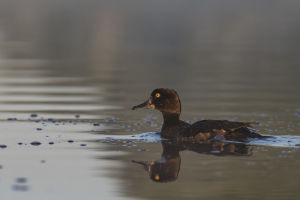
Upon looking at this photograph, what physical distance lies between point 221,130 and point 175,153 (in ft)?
4.14

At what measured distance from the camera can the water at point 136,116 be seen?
38.9 feet

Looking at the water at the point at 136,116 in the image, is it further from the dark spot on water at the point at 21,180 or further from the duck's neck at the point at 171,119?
the duck's neck at the point at 171,119

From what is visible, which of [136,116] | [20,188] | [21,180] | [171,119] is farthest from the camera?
[136,116]

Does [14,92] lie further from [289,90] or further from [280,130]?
[280,130]

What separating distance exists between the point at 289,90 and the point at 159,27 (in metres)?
41.8

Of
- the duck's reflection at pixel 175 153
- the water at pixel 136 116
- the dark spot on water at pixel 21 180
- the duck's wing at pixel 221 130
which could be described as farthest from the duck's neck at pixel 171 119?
the dark spot on water at pixel 21 180

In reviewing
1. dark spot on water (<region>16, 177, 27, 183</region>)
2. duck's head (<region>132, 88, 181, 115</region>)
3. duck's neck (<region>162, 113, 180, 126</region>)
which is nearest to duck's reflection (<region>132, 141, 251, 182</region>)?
duck's neck (<region>162, 113, 180, 126</region>)

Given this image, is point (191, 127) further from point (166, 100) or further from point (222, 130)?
point (166, 100)

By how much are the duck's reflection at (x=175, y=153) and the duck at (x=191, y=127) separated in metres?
0.20

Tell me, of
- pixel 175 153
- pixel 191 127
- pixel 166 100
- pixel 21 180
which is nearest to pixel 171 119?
pixel 166 100

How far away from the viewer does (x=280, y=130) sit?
55.4ft

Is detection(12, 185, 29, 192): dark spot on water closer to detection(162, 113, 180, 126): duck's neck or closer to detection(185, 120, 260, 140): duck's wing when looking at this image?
detection(185, 120, 260, 140): duck's wing

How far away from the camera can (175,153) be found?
14.7m

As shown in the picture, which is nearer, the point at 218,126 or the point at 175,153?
the point at 175,153
